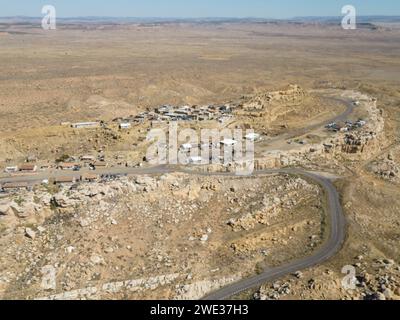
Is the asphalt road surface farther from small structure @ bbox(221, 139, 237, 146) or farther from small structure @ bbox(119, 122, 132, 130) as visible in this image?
small structure @ bbox(119, 122, 132, 130)

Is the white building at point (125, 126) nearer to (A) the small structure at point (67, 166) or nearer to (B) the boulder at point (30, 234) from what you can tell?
(A) the small structure at point (67, 166)

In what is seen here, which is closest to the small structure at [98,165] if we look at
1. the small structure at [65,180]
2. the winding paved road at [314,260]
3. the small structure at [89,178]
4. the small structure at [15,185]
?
the small structure at [89,178]

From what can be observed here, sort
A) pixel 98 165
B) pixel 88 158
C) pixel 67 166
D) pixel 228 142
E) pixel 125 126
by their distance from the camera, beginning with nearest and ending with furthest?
pixel 67 166
pixel 98 165
pixel 88 158
pixel 228 142
pixel 125 126

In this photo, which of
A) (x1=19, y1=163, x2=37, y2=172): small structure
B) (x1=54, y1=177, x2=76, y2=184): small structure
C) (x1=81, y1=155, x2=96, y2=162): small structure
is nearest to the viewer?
(x1=54, y1=177, x2=76, y2=184): small structure

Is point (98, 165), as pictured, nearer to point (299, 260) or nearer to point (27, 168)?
point (27, 168)

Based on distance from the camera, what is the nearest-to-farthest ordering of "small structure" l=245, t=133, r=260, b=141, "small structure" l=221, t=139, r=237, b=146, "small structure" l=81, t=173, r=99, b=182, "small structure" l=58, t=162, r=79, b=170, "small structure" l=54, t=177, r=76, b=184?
"small structure" l=54, t=177, r=76, b=184 → "small structure" l=81, t=173, r=99, b=182 → "small structure" l=58, t=162, r=79, b=170 → "small structure" l=221, t=139, r=237, b=146 → "small structure" l=245, t=133, r=260, b=141

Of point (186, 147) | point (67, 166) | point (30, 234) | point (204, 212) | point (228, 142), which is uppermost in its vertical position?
point (228, 142)

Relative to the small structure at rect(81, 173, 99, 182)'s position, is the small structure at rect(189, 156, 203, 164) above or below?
above

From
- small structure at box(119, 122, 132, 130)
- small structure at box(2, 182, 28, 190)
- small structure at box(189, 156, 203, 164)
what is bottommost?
small structure at box(2, 182, 28, 190)

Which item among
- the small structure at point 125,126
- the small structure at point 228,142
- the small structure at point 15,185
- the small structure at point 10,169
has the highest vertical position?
the small structure at point 125,126

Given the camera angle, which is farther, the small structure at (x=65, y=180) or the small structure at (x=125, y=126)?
the small structure at (x=125, y=126)

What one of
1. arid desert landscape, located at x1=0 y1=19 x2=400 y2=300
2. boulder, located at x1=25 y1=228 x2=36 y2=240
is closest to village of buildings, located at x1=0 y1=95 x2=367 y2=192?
arid desert landscape, located at x1=0 y1=19 x2=400 y2=300

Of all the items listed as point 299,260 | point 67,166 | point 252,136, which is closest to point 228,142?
point 252,136
